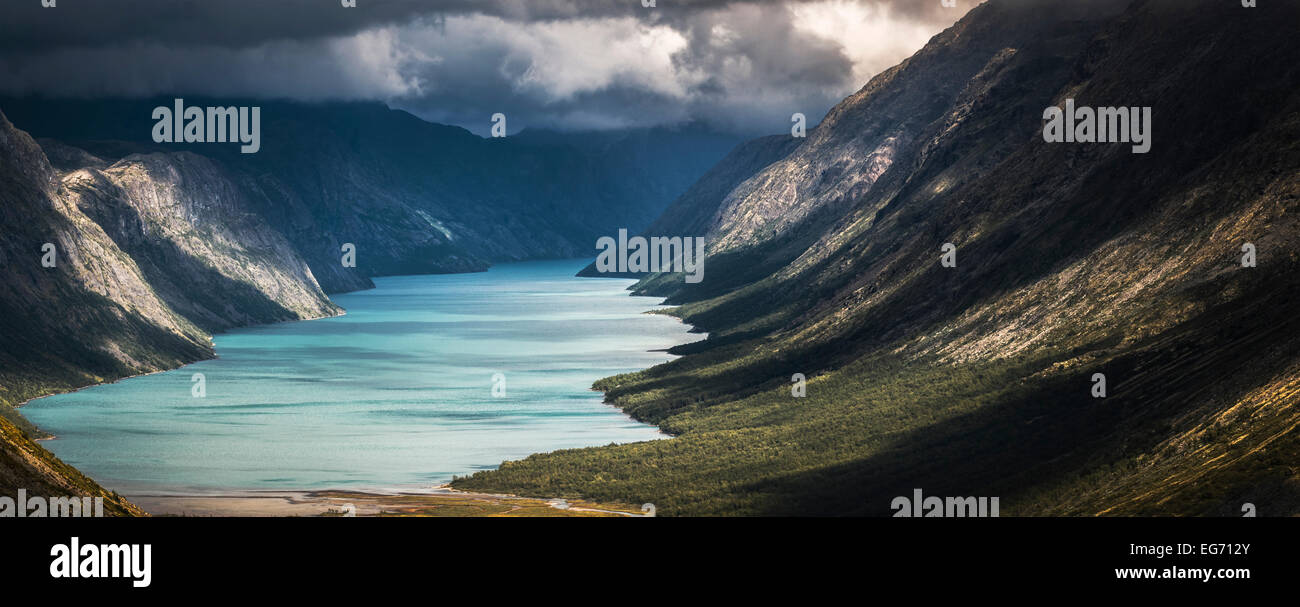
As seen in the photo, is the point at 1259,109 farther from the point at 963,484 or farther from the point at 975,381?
the point at 963,484

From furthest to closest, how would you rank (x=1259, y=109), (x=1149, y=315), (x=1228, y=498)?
(x=1259, y=109), (x=1149, y=315), (x=1228, y=498)

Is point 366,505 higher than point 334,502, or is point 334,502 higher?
point 334,502

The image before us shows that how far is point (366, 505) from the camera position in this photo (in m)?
152

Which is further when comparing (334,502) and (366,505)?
(334,502)

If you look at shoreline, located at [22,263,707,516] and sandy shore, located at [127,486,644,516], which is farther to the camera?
shoreline, located at [22,263,707,516]

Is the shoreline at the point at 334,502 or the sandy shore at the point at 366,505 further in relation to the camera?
the shoreline at the point at 334,502

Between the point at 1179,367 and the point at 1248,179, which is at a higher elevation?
the point at 1248,179

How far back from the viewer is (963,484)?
135875 mm

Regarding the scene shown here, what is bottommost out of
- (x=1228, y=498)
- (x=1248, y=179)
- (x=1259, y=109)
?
(x=1228, y=498)

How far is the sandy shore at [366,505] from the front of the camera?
145m

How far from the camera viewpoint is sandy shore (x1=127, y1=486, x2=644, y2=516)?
145000mm
